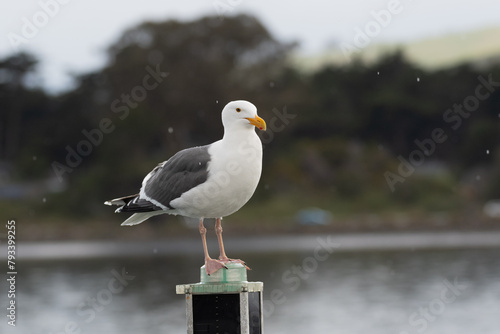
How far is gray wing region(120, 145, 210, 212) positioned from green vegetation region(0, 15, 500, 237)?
178 feet

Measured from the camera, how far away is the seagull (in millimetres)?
8281

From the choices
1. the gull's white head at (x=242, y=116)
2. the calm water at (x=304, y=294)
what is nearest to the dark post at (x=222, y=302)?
the gull's white head at (x=242, y=116)

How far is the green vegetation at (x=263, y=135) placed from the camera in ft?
222

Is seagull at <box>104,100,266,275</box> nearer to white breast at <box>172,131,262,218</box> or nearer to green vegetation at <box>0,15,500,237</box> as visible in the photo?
white breast at <box>172,131,262,218</box>

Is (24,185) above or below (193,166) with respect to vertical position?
above

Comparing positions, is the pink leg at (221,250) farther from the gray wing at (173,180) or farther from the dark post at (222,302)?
the gray wing at (173,180)

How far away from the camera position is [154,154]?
231ft

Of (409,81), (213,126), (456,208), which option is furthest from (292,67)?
(456,208)

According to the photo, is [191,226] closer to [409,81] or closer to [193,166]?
[409,81]

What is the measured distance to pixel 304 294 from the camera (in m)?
38.1

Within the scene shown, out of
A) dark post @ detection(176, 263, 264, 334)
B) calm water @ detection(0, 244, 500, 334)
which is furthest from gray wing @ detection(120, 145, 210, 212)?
calm water @ detection(0, 244, 500, 334)

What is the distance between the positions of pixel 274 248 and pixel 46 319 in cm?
3132

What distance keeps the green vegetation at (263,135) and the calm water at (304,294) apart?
39.5ft

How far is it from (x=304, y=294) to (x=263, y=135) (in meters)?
27.2
